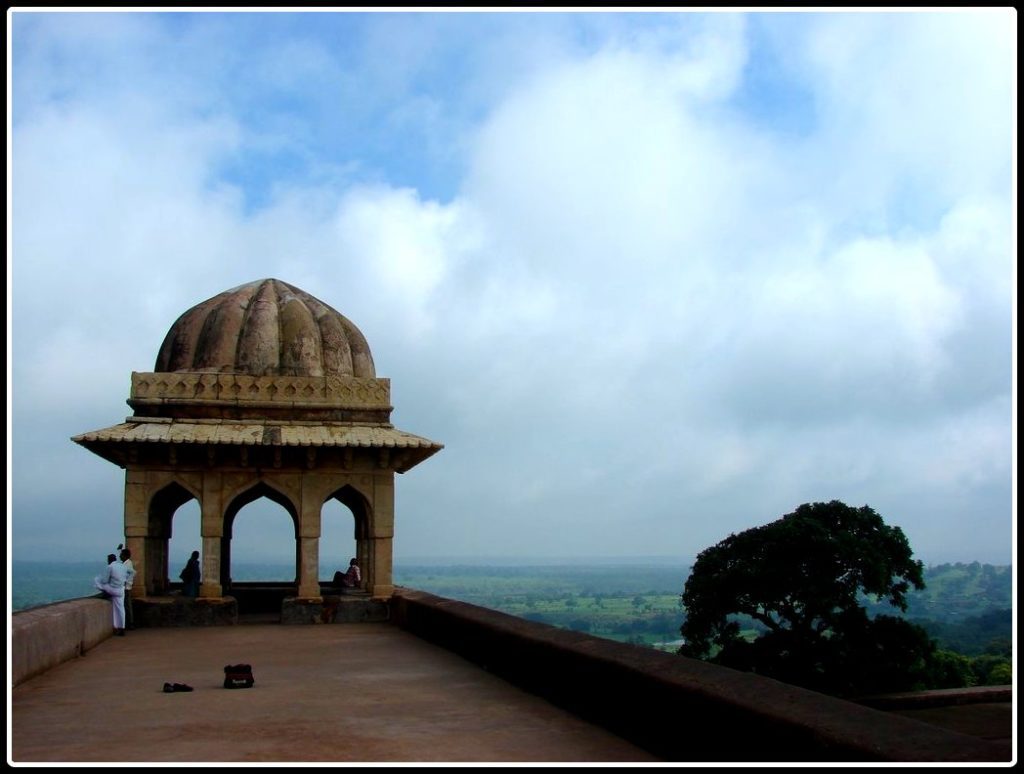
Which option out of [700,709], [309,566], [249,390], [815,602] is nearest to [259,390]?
[249,390]

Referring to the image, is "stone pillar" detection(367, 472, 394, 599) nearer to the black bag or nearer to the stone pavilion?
the stone pavilion

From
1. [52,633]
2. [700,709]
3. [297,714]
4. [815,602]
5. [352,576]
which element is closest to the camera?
[700,709]

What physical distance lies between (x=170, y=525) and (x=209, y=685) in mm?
8988

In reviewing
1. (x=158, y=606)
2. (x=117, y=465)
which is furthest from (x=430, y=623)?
(x=117, y=465)

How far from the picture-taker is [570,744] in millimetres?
6246

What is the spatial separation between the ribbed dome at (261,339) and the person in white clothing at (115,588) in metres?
3.59

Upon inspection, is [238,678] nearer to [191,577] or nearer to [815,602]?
[191,577]

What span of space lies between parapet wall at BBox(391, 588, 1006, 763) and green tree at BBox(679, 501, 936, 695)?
2037 cm

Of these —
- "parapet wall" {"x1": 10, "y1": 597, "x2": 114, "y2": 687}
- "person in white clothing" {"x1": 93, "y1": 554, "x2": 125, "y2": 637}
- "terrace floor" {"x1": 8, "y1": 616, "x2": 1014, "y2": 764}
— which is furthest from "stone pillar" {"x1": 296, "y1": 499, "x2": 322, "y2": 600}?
"terrace floor" {"x1": 8, "y1": 616, "x2": 1014, "y2": 764}

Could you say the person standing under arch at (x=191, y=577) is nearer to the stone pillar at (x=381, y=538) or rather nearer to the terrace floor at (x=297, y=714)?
the stone pillar at (x=381, y=538)

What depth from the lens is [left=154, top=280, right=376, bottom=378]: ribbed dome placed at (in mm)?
16531

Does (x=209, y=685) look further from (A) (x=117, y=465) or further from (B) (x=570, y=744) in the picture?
(A) (x=117, y=465)

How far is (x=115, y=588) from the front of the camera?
13922 mm

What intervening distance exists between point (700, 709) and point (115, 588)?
10375 mm
